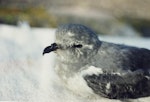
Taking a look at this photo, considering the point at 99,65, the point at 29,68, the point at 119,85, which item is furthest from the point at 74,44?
the point at 29,68

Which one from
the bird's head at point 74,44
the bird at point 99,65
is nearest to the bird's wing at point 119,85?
the bird at point 99,65

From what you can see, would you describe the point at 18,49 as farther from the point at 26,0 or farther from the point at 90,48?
the point at 26,0

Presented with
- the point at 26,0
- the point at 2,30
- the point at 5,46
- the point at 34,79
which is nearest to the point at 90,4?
the point at 26,0

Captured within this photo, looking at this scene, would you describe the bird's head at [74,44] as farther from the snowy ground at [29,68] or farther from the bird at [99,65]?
the snowy ground at [29,68]

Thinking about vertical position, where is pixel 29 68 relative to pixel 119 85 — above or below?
above

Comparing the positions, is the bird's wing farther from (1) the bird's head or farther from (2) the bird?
(1) the bird's head

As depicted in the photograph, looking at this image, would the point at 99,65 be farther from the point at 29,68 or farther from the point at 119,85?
the point at 29,68
